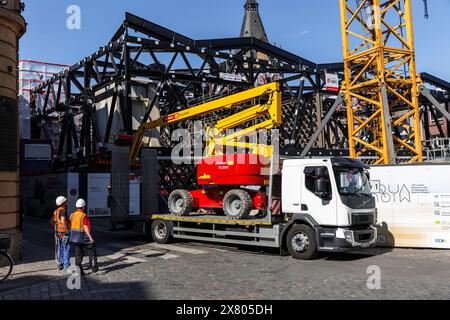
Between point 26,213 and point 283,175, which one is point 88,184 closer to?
point 26,213

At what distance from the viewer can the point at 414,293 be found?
299 inches

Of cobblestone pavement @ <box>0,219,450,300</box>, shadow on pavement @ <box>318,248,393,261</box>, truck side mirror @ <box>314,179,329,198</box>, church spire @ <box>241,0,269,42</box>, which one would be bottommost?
shadow on pavement @ <box>318,248,393,261</box>

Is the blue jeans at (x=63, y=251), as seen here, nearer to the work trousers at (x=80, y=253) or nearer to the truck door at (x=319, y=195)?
the work trousers at (x=80, y=253)

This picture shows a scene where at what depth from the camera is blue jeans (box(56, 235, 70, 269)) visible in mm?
9812

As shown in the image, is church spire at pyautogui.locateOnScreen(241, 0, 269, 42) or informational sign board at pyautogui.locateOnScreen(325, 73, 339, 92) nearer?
informational sign board at pyautogui.locateOnScreen(325, 73, 339, 92)

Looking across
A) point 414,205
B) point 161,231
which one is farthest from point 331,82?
point 161,231

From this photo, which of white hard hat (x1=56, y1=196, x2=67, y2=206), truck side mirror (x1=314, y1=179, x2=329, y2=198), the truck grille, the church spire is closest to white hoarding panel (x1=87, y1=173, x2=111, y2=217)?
white hard hat (x1=56, y1=196, x2=67, y2=206)

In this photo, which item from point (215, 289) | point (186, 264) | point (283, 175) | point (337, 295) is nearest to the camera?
point (337, 295)

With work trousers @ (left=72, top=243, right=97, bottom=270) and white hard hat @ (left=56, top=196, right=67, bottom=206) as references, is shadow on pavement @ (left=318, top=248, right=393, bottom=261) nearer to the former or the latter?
work trousers @ (left=72, top=243, right=97, bottom=270)

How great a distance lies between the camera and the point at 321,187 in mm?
10898

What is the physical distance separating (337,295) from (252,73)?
77.9 ft

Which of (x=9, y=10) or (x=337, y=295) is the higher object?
(x=9, y=10)

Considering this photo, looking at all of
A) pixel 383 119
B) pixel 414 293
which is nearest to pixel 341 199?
pixel 414 293

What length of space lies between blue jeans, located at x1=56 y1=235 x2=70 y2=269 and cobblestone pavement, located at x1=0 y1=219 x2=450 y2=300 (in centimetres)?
27
